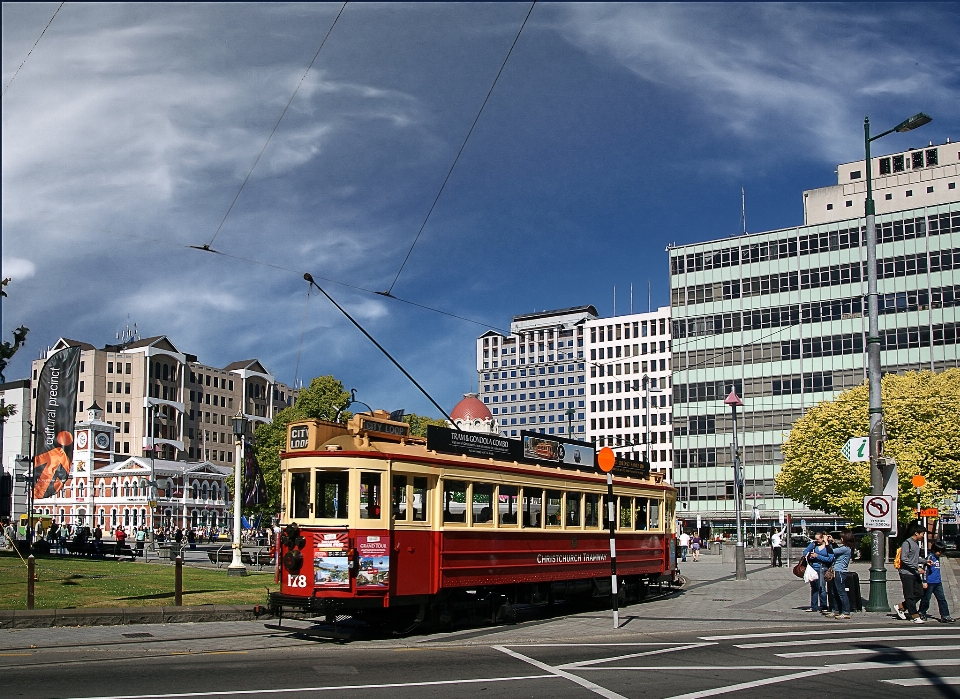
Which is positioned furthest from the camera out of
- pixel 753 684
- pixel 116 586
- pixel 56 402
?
pixel 56 402

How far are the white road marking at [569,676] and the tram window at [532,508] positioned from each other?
16.0 feet

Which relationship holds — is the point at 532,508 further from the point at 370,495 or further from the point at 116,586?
the point at 116,586

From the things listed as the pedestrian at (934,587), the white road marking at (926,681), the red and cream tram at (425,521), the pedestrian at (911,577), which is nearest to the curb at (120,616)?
the red and cream tram at (425,521)

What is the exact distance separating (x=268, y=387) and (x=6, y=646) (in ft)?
408

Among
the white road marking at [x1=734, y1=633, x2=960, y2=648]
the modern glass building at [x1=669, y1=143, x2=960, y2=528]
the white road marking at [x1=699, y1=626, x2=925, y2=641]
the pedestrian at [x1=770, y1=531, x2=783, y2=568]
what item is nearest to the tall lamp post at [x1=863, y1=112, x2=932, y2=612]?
the white road marking at [x1=699, y1=626, x2=925, y2=641]

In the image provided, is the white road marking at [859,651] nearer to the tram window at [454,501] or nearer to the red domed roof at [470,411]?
the tram window at [454,501]

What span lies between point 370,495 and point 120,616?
5.36 metres

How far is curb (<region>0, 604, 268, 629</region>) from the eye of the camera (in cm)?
1638

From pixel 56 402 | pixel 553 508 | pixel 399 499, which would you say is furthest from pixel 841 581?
pixel 56 402

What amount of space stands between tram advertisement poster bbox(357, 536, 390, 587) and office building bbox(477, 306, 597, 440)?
146147mm

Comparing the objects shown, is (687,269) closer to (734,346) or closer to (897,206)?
(734,346)

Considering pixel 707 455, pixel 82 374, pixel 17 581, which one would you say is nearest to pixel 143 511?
pixel 82 374

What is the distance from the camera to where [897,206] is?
87625 millimetres

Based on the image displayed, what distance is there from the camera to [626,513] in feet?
78.0
